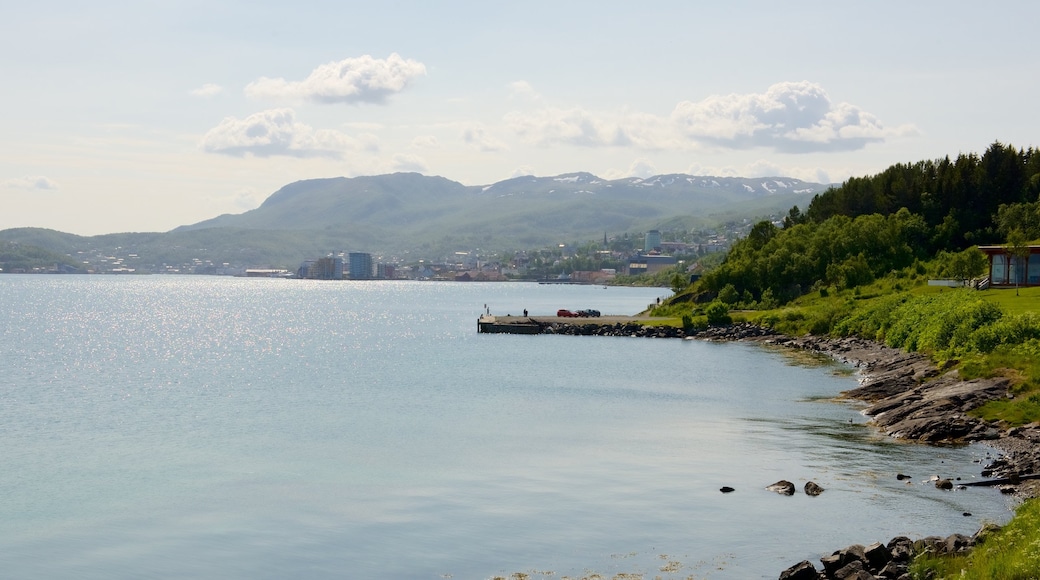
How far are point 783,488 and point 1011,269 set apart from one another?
85914 mm

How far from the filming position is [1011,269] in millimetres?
116562

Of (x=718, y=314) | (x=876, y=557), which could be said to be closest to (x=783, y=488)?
(x=876, y=557)

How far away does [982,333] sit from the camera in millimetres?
71125

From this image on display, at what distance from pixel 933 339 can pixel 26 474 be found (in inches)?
2494

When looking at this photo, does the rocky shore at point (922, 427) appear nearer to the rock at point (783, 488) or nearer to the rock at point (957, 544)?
the rock at point (957, 544)

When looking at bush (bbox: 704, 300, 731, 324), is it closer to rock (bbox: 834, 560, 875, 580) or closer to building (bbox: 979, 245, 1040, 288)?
building (bbox: 979, 245, 1040, 288)

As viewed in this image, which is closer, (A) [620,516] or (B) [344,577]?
(B) [344,577]

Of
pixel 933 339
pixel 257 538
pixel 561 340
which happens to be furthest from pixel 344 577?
pixel 561 340

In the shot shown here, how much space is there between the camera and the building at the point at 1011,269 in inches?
4532

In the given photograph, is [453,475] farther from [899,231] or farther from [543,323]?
[899,231]

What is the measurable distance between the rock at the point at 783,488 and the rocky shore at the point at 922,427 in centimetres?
576

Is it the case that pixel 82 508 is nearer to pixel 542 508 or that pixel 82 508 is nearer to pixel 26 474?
pixel 26 474

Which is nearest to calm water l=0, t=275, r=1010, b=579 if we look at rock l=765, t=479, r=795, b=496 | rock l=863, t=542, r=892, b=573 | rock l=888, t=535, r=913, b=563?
rock l=765, t=479, r=795, b=496

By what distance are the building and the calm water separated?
36628 millimetres
